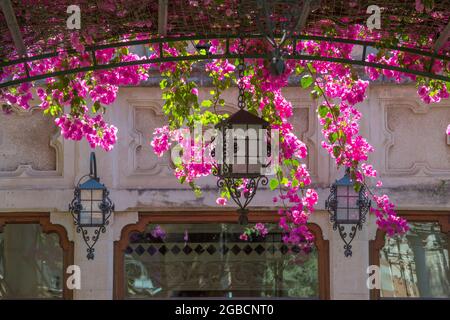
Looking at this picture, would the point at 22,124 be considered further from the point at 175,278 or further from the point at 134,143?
the point at 175,278

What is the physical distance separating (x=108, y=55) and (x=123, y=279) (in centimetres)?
354

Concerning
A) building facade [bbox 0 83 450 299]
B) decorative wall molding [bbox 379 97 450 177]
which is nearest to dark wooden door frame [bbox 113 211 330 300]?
building facade [bbox 0 83 450 299]

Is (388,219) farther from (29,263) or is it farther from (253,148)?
(29,263)

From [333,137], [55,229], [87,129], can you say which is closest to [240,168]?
[333,137]

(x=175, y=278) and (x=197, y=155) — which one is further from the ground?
(x=197, y=155)

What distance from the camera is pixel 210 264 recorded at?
11.2 m

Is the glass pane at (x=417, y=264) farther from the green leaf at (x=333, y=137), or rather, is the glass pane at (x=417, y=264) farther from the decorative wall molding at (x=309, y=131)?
the green leaf at (x=333, y=137)

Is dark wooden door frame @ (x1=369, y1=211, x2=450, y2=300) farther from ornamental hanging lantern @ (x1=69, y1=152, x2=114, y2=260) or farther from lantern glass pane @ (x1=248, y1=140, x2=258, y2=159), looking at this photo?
lantern glass pane @ (x1=248, y1=140, x2=258, y2=159)

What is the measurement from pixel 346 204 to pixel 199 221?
1510 millimetres

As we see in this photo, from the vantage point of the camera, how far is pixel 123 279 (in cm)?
1112

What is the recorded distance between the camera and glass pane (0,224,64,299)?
Answer: 440 inches

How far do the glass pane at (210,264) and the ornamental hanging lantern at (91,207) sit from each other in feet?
1.54
